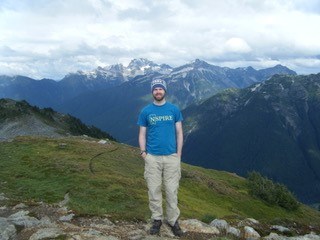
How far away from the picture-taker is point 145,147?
1989cm

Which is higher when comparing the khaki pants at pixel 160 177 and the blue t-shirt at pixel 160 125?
the blue t-shirt at pixel 160 125

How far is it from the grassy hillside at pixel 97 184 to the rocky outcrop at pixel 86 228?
6.41 ft

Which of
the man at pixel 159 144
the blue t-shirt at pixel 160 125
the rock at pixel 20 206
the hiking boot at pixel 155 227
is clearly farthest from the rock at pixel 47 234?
the rock at pixel 20 206

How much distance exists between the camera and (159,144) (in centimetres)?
1959

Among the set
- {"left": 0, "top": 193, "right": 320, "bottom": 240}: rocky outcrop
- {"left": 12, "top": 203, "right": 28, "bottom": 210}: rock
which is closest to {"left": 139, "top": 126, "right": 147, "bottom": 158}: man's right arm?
{"left": 0, "top": 193, "right": 320, "bottom": 240}: rocky outcrop

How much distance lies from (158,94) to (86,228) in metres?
6.96

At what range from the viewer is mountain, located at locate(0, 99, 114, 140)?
5300 inches

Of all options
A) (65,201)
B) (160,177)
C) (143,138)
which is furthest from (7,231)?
(65,201)

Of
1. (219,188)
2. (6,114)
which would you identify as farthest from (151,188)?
(6,114)

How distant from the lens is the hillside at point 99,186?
37.1m

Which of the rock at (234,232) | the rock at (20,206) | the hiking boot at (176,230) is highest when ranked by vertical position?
the hiking boot at (176,230)

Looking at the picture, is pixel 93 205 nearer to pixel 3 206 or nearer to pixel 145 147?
pixel 3 206

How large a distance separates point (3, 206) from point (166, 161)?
19.0 metres

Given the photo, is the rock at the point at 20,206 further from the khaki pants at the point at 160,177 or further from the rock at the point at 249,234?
the rock at the point at 249,234
